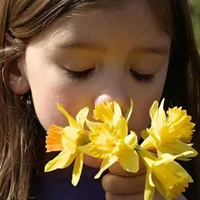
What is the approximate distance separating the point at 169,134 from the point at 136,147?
6 cm

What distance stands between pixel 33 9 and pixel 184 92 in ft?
1.65

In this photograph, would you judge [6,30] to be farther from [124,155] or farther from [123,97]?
[124,155]

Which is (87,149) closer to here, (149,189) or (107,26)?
(149,189)

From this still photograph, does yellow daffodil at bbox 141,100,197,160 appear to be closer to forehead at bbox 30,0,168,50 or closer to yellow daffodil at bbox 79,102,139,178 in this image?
yellow daffodil at bbox 79,102,139,178

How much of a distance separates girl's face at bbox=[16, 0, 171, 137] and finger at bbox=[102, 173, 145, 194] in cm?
15

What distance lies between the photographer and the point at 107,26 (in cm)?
136

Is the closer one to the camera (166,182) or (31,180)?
(166,182)

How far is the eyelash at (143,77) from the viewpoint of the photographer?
54.7 inches

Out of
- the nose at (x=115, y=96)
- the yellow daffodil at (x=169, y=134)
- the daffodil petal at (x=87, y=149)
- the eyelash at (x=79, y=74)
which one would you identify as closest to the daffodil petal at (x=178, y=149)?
the yellow daffodil at (x=169, y=134)

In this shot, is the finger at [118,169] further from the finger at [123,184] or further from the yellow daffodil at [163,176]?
the yellow daffodil at [163,176]

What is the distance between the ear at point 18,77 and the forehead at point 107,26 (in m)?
0.12

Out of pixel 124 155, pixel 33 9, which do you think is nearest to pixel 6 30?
pixel 33 9

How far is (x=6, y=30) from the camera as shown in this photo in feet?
5.13

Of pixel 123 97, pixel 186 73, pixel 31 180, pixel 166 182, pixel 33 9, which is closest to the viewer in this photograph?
pixel 166 182
